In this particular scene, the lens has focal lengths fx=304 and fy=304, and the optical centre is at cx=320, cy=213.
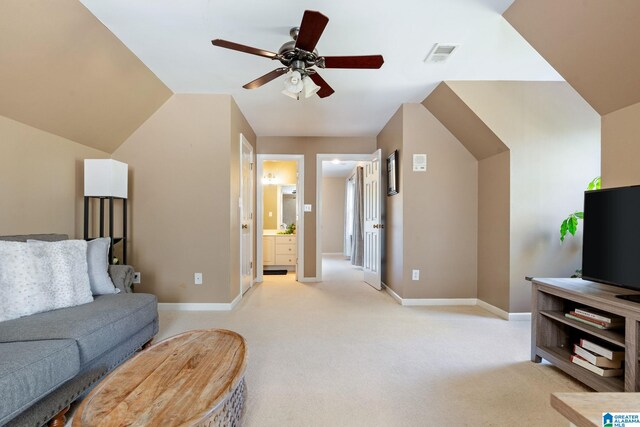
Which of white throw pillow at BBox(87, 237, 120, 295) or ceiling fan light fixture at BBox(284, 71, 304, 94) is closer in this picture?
ceiling fan light fixture at BBox(284, 71, 304, 94)

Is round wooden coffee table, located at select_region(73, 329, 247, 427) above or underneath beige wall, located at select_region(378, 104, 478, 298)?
underneath

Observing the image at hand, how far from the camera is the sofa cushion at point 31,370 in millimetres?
1163

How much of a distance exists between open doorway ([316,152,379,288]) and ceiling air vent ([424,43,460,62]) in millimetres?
3733

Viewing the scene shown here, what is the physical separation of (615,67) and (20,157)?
420 cm

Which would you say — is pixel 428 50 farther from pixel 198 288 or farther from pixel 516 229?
pixel 198 288

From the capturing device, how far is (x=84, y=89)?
254 cm

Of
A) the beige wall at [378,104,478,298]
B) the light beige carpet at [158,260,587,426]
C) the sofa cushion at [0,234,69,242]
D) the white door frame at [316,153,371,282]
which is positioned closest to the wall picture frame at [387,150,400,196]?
the beige wall at [378,104,478,298]

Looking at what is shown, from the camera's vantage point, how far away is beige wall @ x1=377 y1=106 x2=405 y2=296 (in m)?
3.75

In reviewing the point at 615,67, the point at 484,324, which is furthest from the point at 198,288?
the point at 615,67

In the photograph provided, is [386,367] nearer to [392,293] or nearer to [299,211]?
[392,293]

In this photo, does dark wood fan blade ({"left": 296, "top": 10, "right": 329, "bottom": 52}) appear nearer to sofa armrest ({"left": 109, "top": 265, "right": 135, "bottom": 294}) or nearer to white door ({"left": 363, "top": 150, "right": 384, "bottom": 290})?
sofa armrest ({"left": 109, "top": 265, "right": 135, "bottom": 294})

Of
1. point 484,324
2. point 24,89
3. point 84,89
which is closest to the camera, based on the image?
point 24,89

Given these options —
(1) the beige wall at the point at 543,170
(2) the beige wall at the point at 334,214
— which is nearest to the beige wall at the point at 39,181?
(1) the beige wall at the point at 543,170

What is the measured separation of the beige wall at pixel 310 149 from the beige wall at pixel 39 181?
105 inches
